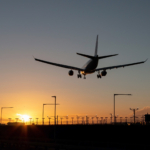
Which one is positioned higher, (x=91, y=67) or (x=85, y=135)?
(x=91, y=67)

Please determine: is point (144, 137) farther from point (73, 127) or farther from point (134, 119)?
point (134, 119)

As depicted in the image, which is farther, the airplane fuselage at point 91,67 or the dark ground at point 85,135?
the airplane fuselage at point 91,67

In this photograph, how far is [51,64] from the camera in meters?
81.6

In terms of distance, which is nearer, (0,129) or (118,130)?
(118,130)

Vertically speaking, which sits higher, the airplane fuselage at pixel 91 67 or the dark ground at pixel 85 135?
the airplane fuselage at pixel 91 67

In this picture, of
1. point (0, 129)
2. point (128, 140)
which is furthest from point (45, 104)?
point (128, 140)

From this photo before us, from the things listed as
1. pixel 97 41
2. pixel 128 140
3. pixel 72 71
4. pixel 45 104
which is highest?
pixel 97 41

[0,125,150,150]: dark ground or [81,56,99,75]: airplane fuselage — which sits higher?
[81,56,99,75]: airplane fuselage

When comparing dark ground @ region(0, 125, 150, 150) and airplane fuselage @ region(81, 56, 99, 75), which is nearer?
dark ground @ region(0, 125, 150, 150)

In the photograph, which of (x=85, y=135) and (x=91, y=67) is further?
(x=85, y=135)

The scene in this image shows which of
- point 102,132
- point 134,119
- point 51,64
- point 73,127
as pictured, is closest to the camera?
point 51,64

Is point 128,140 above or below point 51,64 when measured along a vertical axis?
below

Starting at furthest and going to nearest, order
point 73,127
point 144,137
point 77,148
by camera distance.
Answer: point 73,127 < point 144,137 < point 77,148

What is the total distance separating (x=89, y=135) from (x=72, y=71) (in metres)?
23.3
